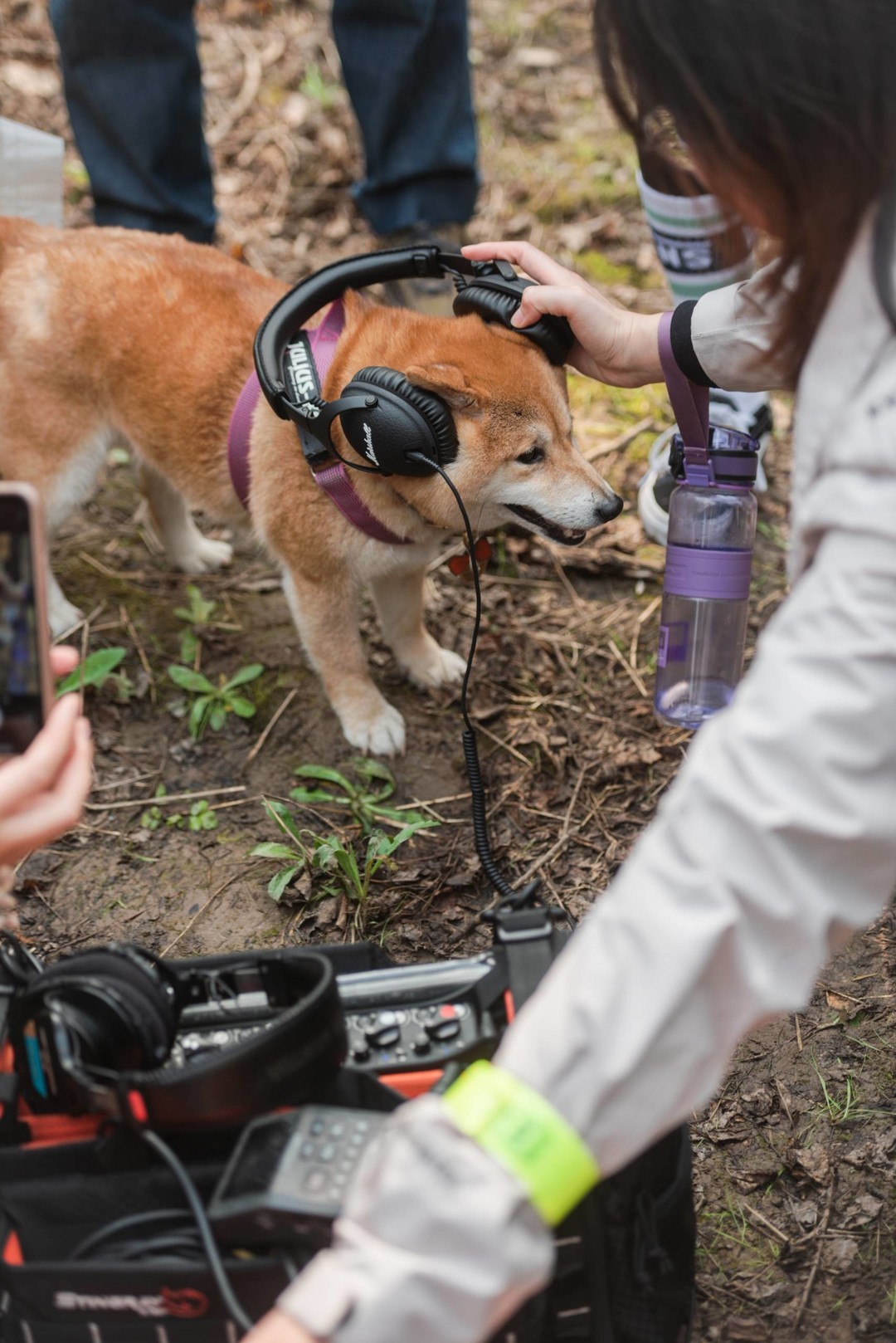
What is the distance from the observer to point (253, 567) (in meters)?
3.38

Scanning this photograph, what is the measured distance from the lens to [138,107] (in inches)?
127

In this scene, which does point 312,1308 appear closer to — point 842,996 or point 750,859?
point 750,859

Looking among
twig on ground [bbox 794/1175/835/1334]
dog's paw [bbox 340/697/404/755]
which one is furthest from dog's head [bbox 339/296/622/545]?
twig on ground [bbox 794/1175/835/1334]

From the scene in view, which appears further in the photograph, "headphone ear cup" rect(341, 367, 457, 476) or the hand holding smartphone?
"headphone ear cup" rect(341, 367, 457, 476)

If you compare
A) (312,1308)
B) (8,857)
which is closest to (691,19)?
(8,857)

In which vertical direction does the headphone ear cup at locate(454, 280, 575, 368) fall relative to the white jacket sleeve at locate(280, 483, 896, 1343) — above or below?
above

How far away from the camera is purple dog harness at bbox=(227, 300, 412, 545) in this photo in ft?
7.92

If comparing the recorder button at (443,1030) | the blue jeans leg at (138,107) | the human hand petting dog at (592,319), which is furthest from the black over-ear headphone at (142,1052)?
the blue jeans leg at (138,107)

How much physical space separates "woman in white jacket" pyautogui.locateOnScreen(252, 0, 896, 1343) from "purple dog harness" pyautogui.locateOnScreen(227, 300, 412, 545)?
1.34 m

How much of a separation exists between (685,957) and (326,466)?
159cm

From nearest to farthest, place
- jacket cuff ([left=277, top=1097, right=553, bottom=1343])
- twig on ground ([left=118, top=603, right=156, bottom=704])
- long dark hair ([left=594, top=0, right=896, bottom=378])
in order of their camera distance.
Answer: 1. jacket cuff ([left=277, top=1097, right=553, bottom=1343])
2. long dark hair ([left=594, top=0, right=896, bottom=378])
3. twig on ground ([left=118, top=603, right=156, bottom=704])

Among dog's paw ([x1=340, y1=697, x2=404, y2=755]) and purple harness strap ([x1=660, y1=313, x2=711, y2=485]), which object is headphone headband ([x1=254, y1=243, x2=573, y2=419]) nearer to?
purple harness strap ([x1=660, y1=313, x2=711, y2=485])

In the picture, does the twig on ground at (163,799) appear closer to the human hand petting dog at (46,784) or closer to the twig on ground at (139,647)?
the twig on ground at (139,647)

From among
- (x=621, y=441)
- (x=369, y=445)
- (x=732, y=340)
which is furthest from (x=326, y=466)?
(x=621, y=441)
